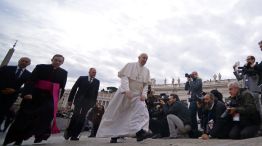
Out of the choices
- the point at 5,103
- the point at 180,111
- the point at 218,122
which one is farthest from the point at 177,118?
the point at 5,103

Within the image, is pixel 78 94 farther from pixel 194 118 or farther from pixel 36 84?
pixel 194 118

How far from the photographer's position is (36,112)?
5.44 meters

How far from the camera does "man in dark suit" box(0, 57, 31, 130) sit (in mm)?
6277

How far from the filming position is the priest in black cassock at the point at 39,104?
527 cm

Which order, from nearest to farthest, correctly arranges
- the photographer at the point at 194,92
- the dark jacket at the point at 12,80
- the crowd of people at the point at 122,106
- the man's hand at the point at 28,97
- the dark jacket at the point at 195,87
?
the man's hand at the point at 28,97 → the crowd of people at the point at 122,106 → the dark jacket at the point at 12,80 → the photographer at the point at 194,92 → the dark jacket at the point at 195,87

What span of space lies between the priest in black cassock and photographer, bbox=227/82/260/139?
3.95 meters

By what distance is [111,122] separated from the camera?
605 centimetres

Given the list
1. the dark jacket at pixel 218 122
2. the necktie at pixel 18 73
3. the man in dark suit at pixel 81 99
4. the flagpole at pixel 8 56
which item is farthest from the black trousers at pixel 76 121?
the flagpole at pixel 8 56

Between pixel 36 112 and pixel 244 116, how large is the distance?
444 centimetres

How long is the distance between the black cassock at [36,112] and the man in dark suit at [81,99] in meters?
1.65

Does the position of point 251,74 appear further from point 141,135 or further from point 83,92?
point 83,92

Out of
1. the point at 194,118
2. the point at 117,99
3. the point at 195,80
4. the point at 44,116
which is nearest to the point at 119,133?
the point at 117,99

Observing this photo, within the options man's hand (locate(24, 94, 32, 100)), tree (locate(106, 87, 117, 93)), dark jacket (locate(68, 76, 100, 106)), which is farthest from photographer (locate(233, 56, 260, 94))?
tree (locate(106, 87, 117, 93))

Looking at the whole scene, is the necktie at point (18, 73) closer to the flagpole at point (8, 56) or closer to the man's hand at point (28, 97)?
the man's hand at point (28, 97)
